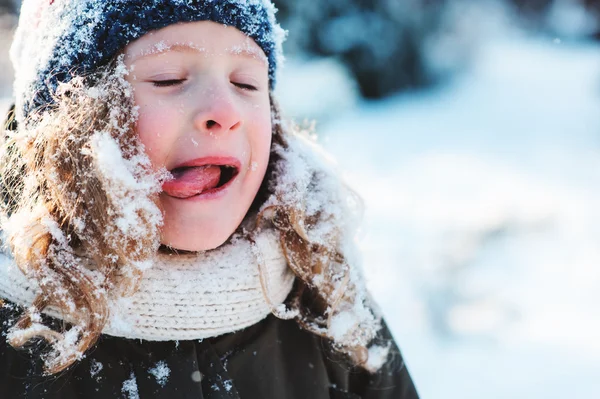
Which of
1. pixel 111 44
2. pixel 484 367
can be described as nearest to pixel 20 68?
pixel 111 44

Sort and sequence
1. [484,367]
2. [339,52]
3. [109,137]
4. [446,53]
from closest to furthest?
1. [109,137]
2. [484,367]
3. [339,52]
4. [446,53]

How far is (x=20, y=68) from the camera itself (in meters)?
1.45

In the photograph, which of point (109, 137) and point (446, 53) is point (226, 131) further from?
point (446, 53)

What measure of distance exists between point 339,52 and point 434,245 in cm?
267

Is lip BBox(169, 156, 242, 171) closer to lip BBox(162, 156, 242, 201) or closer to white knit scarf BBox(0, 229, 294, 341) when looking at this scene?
lip BBox(162, 156, 242, 201)

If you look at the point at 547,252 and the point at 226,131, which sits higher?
the point at 226,131

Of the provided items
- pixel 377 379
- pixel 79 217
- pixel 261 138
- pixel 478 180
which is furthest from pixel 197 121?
pixel 478 180

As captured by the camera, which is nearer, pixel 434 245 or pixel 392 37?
pixel 434 245

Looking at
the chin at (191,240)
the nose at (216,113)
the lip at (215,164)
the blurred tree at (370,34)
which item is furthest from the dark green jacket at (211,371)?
the blurred tree at (370,34)

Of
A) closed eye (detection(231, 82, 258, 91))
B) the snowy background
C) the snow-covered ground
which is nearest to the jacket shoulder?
the snow-covered ground

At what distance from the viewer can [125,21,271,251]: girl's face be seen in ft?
3.98

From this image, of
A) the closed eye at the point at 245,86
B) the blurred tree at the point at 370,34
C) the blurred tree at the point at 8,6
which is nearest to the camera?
the closed eye at the point at 245,86

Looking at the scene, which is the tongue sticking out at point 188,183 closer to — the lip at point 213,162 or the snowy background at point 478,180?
the lip at point 213,162

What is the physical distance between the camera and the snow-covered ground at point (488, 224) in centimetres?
256
